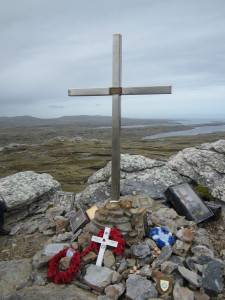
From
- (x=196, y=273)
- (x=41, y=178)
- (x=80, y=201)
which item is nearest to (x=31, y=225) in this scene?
(x=80, y=201)

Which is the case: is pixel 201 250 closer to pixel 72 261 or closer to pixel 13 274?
pixel 72 261

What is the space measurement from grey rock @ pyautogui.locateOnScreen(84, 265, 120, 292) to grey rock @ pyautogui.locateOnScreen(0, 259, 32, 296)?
158 centimetres

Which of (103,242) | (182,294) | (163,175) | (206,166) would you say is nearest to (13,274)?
(103,242)

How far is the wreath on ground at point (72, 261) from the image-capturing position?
587 cm

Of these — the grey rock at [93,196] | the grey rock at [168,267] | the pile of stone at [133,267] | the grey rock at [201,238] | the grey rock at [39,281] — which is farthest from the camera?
the grey rock at [93,196]

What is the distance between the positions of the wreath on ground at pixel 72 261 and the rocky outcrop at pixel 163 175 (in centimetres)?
366

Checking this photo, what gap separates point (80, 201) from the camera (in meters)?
11.2

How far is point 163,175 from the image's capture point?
36.7ft

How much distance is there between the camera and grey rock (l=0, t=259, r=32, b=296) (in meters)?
5.82

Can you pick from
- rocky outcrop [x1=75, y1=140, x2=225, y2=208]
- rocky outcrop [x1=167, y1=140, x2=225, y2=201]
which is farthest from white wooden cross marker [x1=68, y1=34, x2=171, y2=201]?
rocky outcrop [x1=167, y1=140, x2=225, y2=201]

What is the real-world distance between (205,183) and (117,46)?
681 centimetres

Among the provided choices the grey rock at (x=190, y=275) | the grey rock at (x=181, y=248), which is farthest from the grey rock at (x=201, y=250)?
the grey rock at (x=190, y=275)

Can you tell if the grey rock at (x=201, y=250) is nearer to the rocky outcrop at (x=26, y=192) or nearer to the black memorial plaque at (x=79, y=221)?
the black memorial plaque at (x=79, y=221)

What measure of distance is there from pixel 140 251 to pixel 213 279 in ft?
5.96
